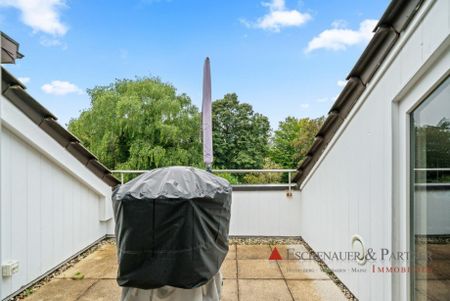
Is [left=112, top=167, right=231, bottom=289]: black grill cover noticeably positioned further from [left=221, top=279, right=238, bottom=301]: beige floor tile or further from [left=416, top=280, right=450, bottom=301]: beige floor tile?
[left=416, top=280, right=450, bottom=301]: beige floor tile

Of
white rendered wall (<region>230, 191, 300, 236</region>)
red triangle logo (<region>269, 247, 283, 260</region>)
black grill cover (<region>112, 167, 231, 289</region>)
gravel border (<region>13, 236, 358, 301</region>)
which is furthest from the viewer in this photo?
white rendered wall (<region>230, 191, 300, 236</region>)

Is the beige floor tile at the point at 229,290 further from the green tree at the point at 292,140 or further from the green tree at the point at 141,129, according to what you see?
the green tree at the point at 292,140

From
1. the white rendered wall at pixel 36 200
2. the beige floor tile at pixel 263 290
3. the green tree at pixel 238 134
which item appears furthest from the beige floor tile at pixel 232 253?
the green tree at pixel 238 134

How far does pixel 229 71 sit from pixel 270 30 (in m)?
3.23

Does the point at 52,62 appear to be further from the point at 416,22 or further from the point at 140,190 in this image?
the point at 416,22

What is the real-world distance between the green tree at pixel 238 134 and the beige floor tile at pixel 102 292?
51.7ft

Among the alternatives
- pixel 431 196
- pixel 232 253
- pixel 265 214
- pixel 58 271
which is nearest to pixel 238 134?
pixel 265 214

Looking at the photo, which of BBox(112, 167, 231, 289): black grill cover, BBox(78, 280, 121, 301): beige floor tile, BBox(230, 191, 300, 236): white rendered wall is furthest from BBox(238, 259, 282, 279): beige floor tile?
BBox(112, 167, 231, 289): black grill cover

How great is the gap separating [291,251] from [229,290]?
167 cm

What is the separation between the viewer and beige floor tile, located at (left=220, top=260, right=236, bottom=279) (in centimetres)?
333

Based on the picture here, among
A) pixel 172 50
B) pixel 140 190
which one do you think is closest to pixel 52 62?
pixel 172 50

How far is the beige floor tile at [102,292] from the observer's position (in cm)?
274

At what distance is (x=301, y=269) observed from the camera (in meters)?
3.49

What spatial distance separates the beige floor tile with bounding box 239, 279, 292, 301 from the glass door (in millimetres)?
1256
